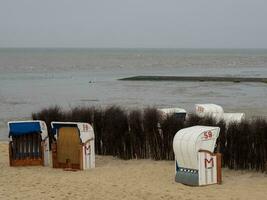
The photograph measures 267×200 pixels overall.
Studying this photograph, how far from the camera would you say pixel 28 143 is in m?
15.7

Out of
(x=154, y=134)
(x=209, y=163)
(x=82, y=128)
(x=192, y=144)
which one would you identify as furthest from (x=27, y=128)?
(x=209, y=163)

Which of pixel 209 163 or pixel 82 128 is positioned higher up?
pixel 82 128

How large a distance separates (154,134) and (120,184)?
12.4 feet

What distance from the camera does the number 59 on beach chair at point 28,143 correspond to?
50.6 feet

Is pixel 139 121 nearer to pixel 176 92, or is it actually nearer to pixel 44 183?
pixel 44 183

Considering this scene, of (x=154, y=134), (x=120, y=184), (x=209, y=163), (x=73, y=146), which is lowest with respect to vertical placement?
(x=120, y=184)

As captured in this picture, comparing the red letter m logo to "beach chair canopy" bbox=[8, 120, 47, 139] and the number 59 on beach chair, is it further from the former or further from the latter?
"beach chair canopy" bbox=[8, 120, 47, 139]

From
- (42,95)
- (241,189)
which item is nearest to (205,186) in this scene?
(241,189)

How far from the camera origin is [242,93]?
146 ft

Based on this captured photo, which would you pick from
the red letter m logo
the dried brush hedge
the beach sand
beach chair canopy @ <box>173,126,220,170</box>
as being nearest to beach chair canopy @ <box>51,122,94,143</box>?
the beach sand

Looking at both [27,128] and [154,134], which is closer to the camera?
[27,128]

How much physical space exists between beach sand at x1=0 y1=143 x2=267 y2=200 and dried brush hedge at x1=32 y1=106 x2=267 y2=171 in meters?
0.44

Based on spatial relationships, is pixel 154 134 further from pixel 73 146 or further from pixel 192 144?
pixel 192 144

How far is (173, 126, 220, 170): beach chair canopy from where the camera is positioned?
1245cm
